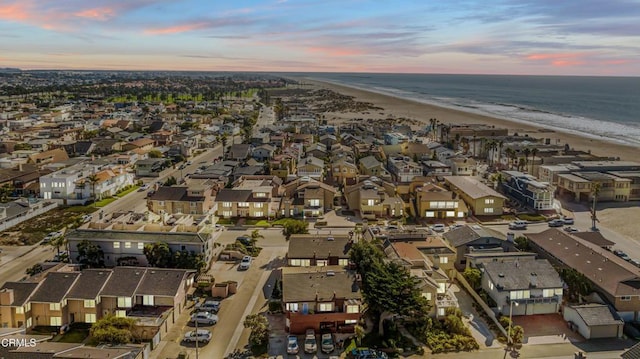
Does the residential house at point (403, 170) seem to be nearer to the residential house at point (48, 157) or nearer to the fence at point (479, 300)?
the fence at point (479, 300)

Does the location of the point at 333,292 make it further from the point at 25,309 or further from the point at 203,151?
the point at 203,151

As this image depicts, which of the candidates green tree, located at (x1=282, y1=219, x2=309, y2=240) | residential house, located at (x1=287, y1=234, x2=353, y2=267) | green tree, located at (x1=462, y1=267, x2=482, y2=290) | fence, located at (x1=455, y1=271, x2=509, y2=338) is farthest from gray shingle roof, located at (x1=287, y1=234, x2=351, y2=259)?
green tree, located at (x1=462, y1=267, x2=482, y2=290)

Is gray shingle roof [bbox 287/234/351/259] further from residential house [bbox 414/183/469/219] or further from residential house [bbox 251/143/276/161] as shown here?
residential house [bbox 251/143/276/161]

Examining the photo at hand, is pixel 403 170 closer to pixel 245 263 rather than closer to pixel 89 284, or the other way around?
pixel 245 263

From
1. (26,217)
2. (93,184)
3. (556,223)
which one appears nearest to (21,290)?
(26,217)

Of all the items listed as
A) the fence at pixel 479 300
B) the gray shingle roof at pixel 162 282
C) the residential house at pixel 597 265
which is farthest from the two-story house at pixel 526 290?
the gray shingle roof at pixel 162 282
